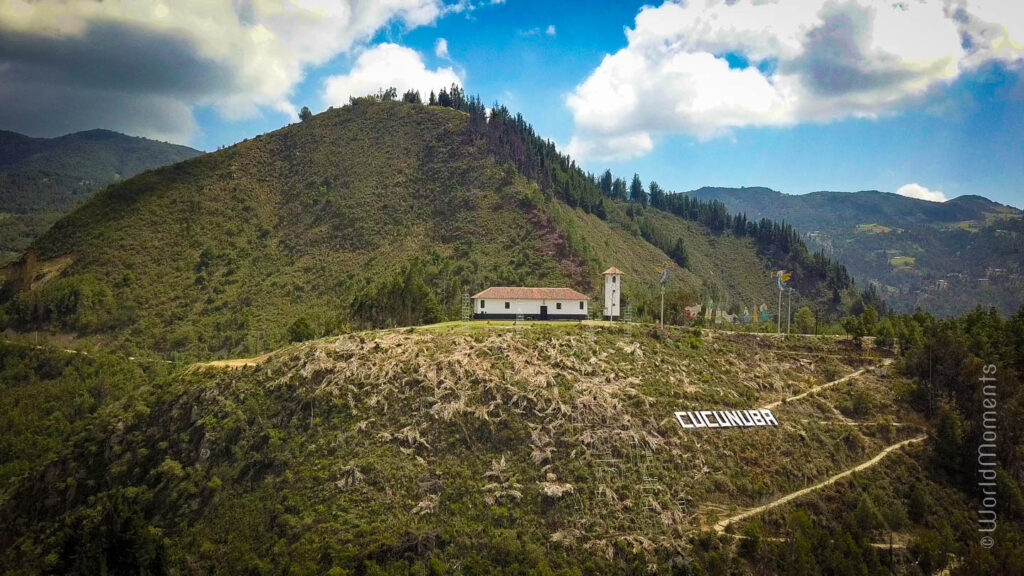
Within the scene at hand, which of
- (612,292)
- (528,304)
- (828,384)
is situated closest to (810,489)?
(828,384)

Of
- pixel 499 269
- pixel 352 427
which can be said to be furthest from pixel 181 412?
pixel 499 269

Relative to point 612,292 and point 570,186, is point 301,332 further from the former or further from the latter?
point 570,186

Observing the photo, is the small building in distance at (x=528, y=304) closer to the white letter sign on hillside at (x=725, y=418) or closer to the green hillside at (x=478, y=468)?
the green hillside at (x=478, y=468)

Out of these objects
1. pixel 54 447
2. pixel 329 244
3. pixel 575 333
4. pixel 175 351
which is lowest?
pixel 54 447

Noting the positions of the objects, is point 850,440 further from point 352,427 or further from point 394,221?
point 394,221

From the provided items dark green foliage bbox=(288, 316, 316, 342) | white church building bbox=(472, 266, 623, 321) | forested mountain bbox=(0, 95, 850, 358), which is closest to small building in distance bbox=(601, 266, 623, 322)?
white church building bbox=(472, 266, 623, 321)

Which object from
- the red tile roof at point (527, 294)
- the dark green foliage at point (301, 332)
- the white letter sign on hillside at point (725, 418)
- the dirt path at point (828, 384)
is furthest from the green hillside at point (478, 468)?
the dark green foliage at point (301, 332)
